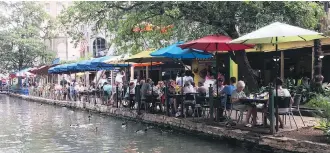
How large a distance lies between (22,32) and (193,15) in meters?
32.5

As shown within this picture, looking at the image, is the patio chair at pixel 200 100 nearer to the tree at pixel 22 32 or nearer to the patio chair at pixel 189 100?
the patio chair at pixel 189 100

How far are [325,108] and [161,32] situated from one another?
375 inches

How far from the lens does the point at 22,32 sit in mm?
41500

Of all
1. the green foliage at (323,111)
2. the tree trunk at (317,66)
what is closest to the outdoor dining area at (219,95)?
the green foliage at (323,111)

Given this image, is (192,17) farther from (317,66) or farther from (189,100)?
(317,66)

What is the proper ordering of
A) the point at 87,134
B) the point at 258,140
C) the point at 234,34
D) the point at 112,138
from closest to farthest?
the point at 258,140, the point at 112,138, the point at 87,134, the point at 234,34

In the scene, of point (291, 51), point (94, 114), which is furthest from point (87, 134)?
point (291, 51)

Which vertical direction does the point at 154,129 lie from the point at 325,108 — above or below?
below

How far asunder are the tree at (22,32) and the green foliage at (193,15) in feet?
89.5

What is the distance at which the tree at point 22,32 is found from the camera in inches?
1634

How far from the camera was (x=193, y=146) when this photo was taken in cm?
1003

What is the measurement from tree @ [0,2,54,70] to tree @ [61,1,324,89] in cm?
2712

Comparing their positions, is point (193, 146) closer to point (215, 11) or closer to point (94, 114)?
point (215, 11)

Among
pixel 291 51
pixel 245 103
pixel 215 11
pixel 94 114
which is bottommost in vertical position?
pixel 94 114
